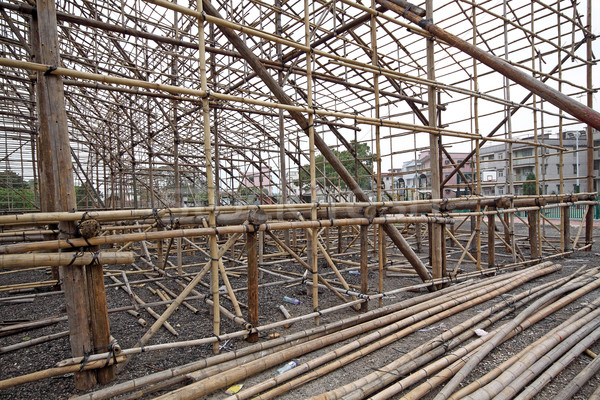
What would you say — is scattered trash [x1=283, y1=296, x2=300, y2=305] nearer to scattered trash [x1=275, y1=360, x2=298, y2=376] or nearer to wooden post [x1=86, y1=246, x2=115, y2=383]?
scattered trash [x1=275, y1=360, x2=298, y2=376]

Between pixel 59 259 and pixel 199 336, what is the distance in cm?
209

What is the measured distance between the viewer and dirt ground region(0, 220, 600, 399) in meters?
2.91

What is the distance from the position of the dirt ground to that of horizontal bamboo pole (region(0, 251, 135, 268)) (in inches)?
49.9

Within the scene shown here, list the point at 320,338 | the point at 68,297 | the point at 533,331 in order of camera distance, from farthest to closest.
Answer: the point at 533,331 < the point at 320,338 < the point at 68,297

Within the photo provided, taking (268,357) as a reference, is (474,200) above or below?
above

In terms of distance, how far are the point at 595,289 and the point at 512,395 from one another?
13.9 ft

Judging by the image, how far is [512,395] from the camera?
256 centimetres

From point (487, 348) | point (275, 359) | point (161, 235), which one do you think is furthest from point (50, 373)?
point (487, 348)

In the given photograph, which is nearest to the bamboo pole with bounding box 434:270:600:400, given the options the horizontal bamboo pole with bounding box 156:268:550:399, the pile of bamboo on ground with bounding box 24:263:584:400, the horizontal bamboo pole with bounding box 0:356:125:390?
the pile of bamboo on ground with bounding box 24:263:584:400

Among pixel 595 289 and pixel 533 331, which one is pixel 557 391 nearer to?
pixel 533 331

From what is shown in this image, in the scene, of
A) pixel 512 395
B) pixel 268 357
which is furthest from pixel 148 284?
pixel 512 395

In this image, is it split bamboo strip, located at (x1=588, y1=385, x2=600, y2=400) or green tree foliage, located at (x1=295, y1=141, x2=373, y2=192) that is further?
green tree foliage, located at (x1=295, y1=141, x2=373, y2=192)

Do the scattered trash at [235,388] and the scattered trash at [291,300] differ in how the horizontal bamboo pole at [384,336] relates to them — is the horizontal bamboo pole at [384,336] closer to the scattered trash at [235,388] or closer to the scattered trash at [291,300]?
the scattered trash at [235,388]

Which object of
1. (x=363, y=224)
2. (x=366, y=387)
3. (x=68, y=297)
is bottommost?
(x=366, y=387)
